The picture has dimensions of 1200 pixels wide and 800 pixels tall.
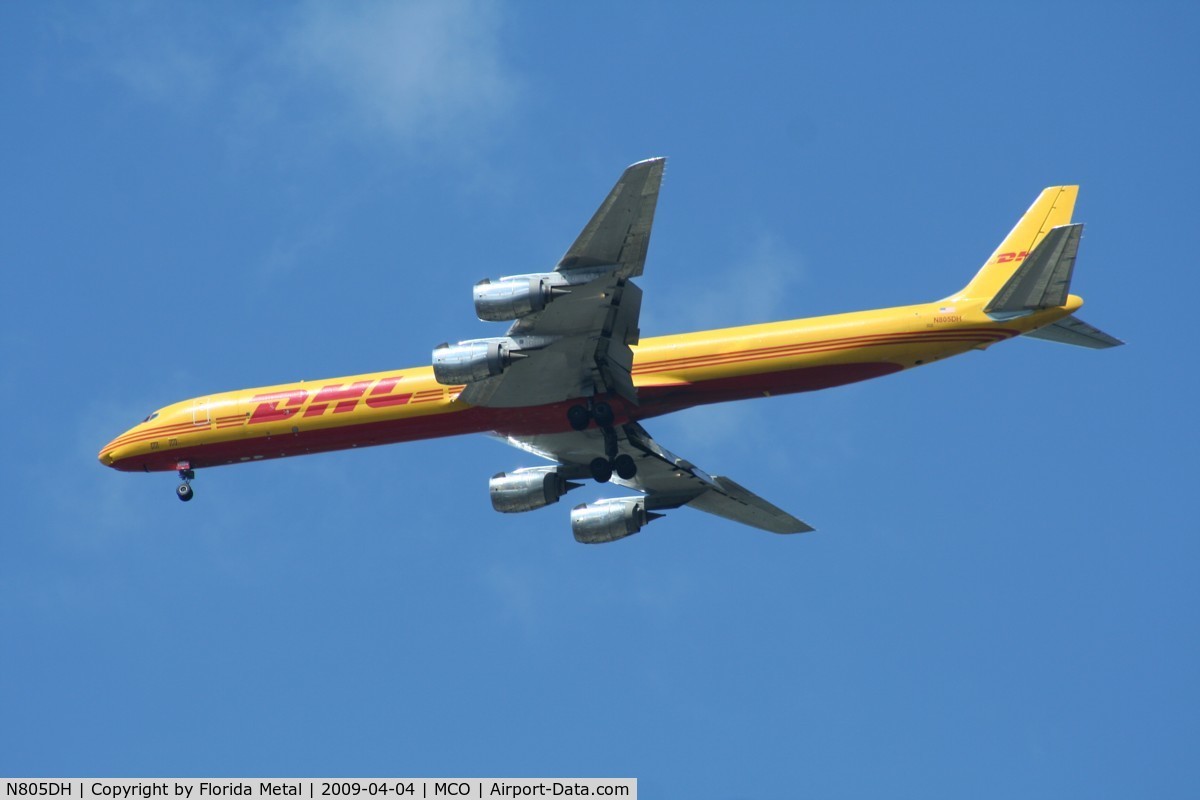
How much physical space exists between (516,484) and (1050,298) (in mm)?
16574

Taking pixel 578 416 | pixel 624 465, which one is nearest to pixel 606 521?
pixel 624 465

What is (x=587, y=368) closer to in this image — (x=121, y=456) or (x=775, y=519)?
(x=775, y=519)

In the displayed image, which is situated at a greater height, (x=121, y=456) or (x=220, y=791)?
(x=121, y=456)

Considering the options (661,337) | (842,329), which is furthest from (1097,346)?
(661,337)

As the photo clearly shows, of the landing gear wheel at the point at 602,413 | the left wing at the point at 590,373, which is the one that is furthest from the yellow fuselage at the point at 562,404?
the left wing at the point at 590,373

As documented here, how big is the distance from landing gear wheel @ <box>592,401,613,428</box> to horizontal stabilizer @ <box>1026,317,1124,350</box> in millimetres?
11274

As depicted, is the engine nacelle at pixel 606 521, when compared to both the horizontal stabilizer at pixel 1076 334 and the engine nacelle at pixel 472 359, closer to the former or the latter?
the engine nacelle at pixel 472 359

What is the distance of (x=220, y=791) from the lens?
4144cm

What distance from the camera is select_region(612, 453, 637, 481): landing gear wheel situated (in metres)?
50.9

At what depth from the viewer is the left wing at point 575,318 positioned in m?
42.2

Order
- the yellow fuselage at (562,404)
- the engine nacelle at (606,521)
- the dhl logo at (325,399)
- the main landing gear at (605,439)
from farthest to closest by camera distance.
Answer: the engine nacelle at (606,521)
the dhl logo at (325,399)
the main landing gear at (605,439)
the yellow fuselage at (562,404)

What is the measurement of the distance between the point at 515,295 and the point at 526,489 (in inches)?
400

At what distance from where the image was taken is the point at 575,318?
150ft

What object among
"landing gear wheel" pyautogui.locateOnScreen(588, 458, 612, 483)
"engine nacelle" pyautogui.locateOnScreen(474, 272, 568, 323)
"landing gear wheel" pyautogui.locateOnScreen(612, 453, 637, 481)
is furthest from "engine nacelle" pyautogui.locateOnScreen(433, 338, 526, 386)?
"landing gear wheel" pyautogui.locateOnScreen(588, 458, 612, 483)
